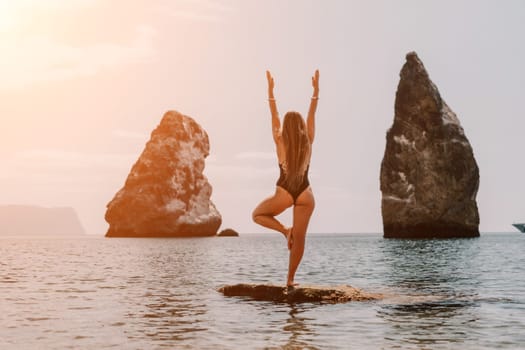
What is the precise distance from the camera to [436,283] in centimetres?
2202

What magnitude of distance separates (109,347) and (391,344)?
13.4 ft

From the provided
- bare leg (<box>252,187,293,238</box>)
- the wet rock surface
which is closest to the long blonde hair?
bare leg (<box>252,187,293,238</box>)

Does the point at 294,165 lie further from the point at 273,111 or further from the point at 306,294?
the point at 306,294

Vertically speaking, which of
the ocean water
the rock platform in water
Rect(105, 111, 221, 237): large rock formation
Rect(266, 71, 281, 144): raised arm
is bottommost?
the ocean water

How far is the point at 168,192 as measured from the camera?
497ft

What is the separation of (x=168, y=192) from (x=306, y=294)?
5467 inches

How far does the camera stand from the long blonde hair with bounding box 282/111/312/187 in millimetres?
13227

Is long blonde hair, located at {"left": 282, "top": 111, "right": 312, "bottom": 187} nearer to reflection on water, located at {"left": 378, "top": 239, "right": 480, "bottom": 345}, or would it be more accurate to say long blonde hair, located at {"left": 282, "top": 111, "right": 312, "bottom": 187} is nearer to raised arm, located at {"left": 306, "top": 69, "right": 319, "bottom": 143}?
raised arm, located at {"left": 306, "top": 69, "right": 319, "bottom": 143}

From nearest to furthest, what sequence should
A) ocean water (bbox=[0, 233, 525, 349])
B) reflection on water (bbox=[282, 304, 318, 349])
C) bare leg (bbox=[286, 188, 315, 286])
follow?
reflection on water (bbox=[282, 304, 318, 349]) < ocean water (bbox=[0, 233, 525, 349]) < bare leg (bbox=[286, 188, 315, 286])

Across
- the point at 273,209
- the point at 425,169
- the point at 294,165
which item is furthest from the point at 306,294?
the point at 425,169

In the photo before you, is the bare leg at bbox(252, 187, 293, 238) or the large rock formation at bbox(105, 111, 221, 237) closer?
the bare leg at bbox(252, 187, 293, 238)

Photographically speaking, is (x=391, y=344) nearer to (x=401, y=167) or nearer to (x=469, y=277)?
(x=469, y=277)

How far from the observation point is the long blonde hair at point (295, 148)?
13227 mm

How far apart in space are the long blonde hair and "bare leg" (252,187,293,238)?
0.30 meters
